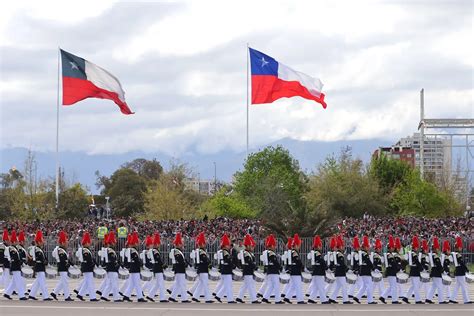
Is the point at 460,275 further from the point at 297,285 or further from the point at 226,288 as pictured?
the point at 226,288

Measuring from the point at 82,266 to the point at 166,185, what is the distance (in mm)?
38224

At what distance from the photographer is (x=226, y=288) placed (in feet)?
79.5

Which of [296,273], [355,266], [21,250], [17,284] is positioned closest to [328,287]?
[355,266]

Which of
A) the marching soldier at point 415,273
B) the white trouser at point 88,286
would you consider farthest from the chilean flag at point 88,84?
the marching soldier at point 415,273

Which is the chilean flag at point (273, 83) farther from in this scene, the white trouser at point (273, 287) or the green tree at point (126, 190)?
the green tree at point (126, 190)

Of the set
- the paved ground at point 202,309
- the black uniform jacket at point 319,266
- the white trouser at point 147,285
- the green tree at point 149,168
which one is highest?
the green tree at point 149,168

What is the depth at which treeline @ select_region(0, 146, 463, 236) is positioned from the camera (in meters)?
56.2

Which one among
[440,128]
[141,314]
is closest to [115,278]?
[141,314]

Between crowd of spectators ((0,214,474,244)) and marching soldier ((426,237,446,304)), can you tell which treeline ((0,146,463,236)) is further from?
marching soldier ((426,237,446,304))

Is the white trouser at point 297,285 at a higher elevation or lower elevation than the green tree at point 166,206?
lower

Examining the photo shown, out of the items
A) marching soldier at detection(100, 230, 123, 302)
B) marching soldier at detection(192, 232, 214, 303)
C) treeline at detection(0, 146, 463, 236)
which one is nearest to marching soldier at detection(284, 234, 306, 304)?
marching soldier at detection(192, 232, 214, 303)

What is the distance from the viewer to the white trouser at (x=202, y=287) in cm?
2423

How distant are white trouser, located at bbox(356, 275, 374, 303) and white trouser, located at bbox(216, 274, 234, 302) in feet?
11.8

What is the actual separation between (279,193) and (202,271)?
1286 inches
